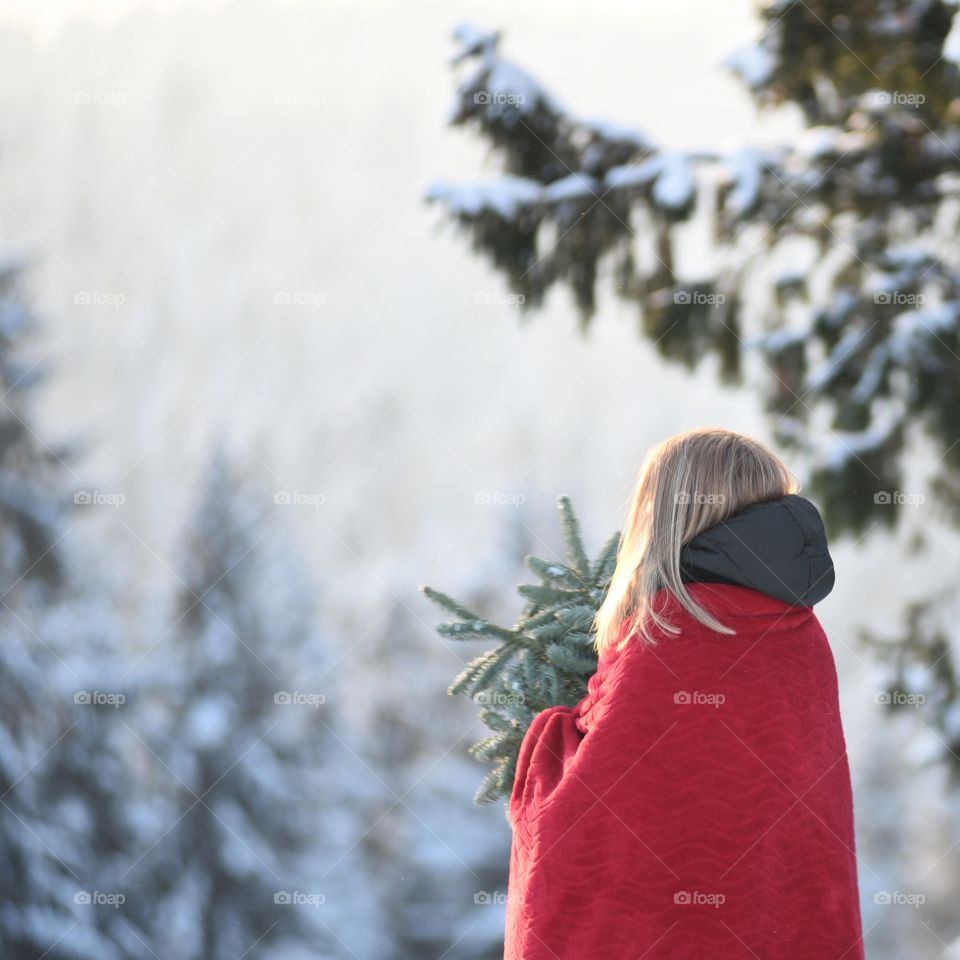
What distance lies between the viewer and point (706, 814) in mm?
2289

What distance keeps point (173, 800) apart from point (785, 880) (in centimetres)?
1866

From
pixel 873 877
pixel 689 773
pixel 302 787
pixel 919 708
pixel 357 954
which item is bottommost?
pixel 873 877

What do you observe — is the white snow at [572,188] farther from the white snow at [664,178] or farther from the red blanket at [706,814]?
the red blanket at [706,814]

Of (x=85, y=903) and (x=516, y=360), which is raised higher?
(x=85, y=903)

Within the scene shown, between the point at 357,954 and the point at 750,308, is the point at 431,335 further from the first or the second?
the point at 750,308

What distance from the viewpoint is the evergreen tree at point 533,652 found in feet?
9.04

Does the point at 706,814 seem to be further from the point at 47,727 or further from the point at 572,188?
the point at 47,727

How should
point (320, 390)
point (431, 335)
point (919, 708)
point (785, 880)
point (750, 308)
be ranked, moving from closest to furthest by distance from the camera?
1. point (785, 880)
2. point (750, 308)
3. point (919, 708)
4. point (320, 390)
5. point (431, 335)

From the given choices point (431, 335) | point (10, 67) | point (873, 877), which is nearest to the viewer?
point (873, 877)

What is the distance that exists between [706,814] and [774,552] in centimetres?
54

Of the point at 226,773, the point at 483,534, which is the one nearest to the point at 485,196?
the point at 226,773

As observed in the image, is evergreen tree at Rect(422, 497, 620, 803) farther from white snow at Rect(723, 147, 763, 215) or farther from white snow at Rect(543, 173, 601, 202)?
white snow at Rect(723, 147, 763, 215)

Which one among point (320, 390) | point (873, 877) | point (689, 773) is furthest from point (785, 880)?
point (320, 390)

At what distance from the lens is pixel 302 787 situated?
2044cm
